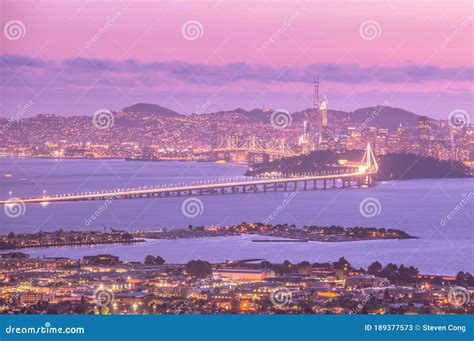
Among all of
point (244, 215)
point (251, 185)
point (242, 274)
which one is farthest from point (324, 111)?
point (242, 274)

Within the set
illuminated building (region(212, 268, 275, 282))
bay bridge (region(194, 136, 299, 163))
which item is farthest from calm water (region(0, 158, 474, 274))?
Result: illuminated building (region(212, 268, 275, 282))

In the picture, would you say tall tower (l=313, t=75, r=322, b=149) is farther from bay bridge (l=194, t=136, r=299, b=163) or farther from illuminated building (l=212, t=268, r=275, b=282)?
illuminated building (l=212, t=268, r=275, b=282)

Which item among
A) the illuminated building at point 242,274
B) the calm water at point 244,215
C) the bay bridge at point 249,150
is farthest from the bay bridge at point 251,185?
the illuminated building at point 242,274

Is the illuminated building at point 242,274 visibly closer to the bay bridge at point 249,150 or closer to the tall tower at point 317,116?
the tall tower at point 317,116

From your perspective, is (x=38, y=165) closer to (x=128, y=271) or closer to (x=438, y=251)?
(x=438, y=251)

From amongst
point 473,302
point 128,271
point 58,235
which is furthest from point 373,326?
point 58,235
